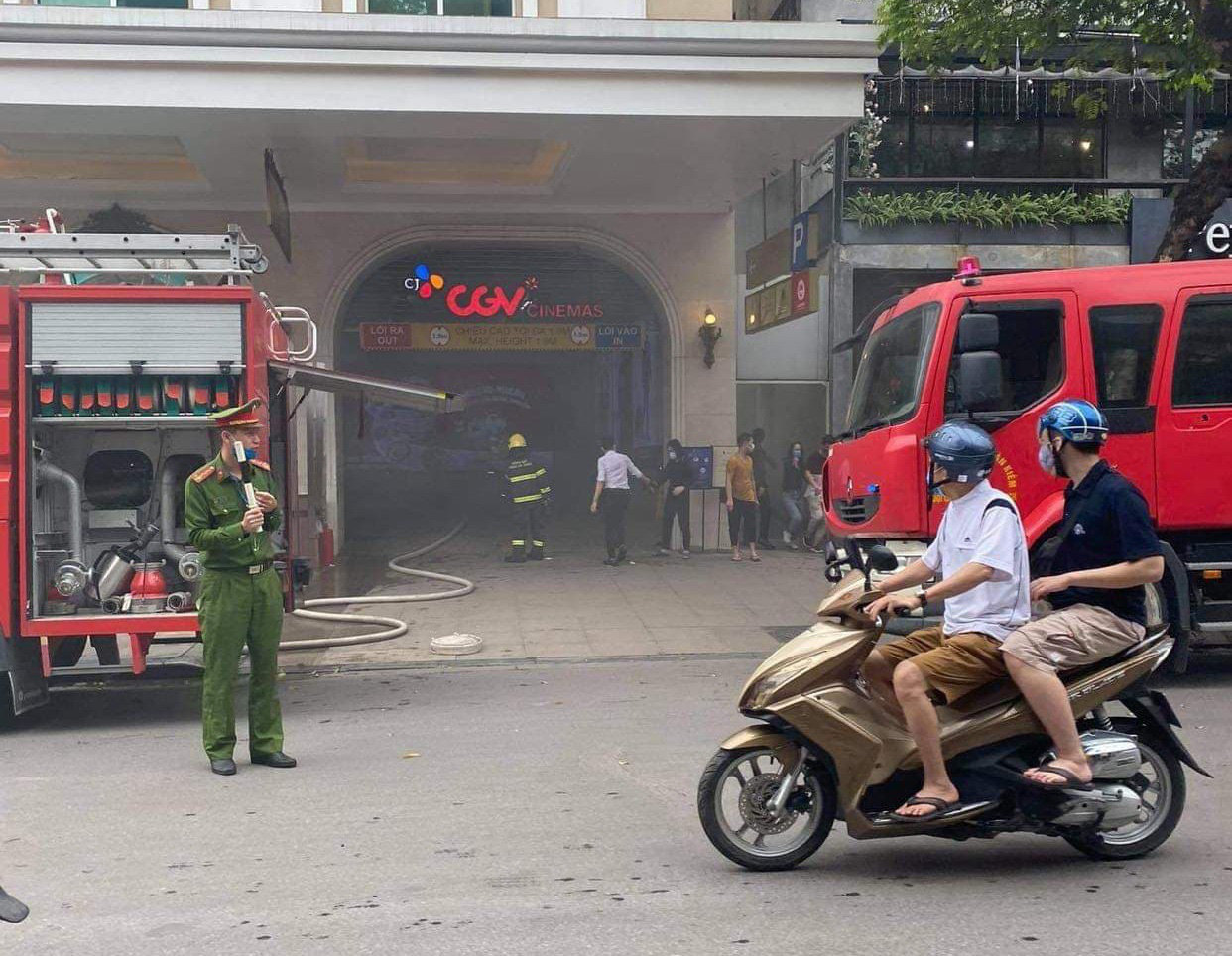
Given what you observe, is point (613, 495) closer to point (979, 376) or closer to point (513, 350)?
point (513, 350)

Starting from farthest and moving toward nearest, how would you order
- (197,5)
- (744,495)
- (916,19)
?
(744,495) < (197,5) < (916,19)

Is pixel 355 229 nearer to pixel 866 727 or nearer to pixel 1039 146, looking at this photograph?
pixel 1039 146

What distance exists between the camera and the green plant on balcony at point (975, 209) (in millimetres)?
18953

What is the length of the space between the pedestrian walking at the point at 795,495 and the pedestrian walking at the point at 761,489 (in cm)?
28

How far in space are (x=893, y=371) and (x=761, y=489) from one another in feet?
29.0

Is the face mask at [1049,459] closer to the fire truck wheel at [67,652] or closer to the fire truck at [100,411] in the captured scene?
the fire truck at [100,411]

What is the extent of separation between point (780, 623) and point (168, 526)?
5749 millimetres

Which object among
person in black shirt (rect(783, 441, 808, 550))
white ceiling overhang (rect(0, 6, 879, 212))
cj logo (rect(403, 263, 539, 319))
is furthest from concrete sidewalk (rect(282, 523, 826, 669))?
white ceiling overhang (rect(0, 6, 879, 212))

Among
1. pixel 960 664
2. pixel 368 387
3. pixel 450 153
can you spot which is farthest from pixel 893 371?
pixel 450 153

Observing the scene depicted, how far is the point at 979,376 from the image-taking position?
8.16 metres

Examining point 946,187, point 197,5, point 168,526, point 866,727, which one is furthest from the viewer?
point 946,187

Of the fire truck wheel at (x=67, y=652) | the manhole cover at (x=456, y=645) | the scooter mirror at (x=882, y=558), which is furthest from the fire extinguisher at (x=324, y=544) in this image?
the scooter mirror at (x=882, y=558)

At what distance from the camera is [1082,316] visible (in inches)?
343

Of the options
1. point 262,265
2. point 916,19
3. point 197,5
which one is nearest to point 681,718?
point 262,265
